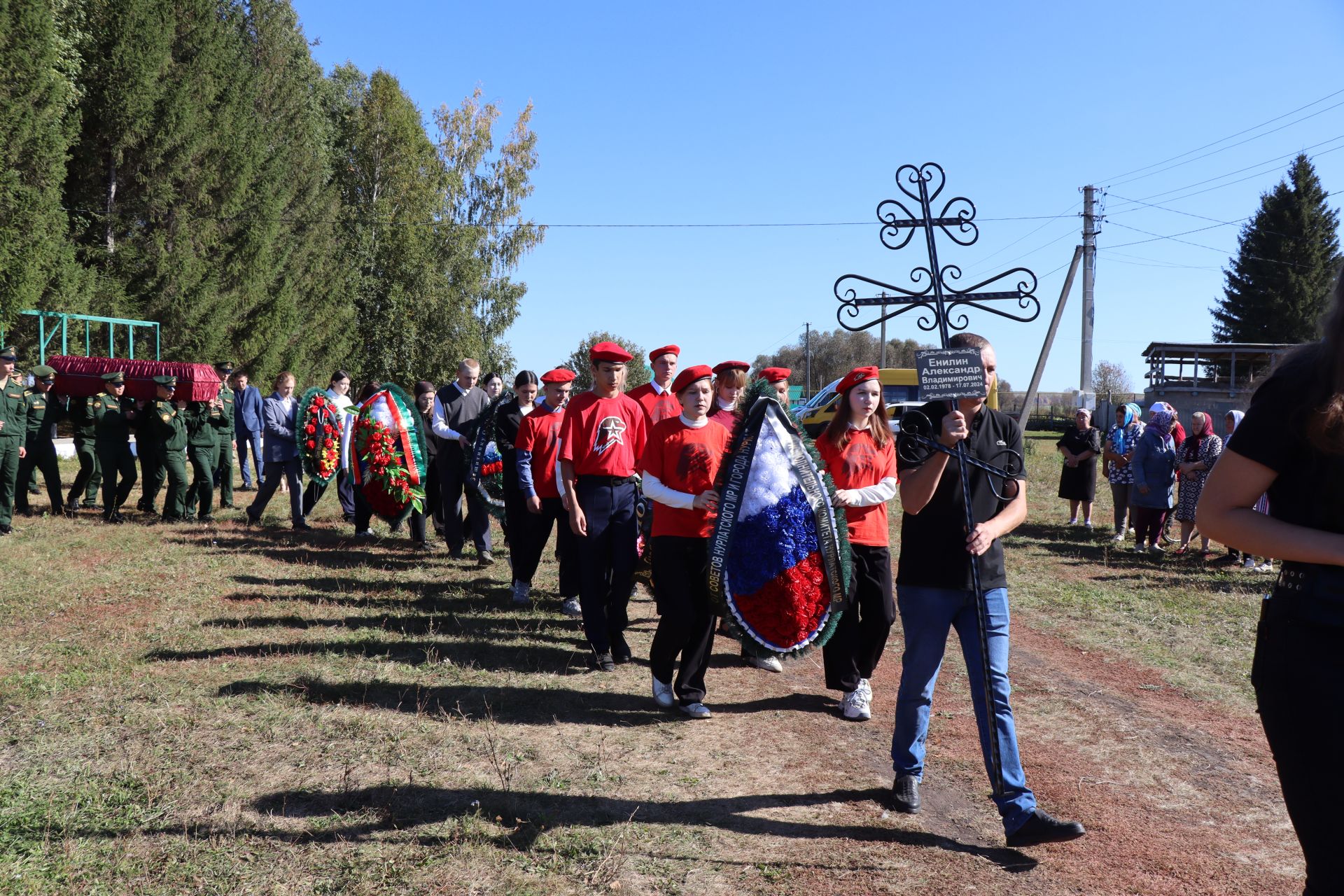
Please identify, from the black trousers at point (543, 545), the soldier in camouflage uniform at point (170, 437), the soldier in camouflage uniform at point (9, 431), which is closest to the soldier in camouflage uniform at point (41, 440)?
the soldier in camouflage uniform at point (9, 431)

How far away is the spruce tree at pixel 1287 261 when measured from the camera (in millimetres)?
48406

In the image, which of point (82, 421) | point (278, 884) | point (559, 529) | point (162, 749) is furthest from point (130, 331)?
point (278, 884)

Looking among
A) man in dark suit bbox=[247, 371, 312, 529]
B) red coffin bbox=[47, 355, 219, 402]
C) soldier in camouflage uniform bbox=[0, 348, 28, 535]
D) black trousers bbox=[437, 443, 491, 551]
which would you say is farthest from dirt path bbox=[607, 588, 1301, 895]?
red coffin bbox=[47, 355, 219, 402]

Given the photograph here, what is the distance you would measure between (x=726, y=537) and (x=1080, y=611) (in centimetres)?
558

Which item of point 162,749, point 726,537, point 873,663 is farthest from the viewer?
point 873,663

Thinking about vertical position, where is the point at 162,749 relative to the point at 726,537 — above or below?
below

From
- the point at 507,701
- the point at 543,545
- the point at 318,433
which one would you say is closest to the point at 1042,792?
the point at 507,701

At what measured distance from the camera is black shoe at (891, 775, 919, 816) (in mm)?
4535

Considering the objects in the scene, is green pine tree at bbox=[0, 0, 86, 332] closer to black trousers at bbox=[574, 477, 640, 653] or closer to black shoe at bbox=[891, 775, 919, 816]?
black trousers at bbox=[574, 477, 640, 653]

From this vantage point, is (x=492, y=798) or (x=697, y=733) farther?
(x=697, y=733)

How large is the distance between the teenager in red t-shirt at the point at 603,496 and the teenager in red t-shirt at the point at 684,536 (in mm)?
842

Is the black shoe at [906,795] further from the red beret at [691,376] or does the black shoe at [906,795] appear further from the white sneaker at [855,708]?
the red beret at [691,376]

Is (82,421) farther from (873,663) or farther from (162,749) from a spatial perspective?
(873,663)

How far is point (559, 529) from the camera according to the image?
27.9 feet
